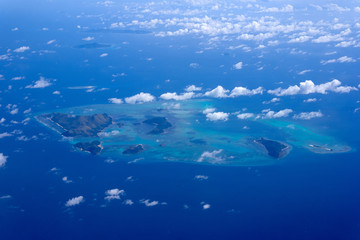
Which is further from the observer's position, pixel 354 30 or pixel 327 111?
pixel 354 30

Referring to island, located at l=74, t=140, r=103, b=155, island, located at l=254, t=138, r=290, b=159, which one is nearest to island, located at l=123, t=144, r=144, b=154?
island, located at l=74, t=140, r=103, b=155

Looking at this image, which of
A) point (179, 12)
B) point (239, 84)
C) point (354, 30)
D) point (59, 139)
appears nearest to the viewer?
point (59, 139)

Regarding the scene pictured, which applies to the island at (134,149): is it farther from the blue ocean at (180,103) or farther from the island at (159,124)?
the island at (159,124)

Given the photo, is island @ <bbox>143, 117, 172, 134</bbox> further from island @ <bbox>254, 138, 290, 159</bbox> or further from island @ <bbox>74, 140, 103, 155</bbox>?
island @ <bbox>254, 138, 290, 159</bbox>

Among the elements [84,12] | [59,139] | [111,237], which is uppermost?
[84,12]

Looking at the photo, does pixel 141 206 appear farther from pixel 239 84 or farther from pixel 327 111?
pixel 239 84

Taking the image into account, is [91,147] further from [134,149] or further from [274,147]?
[274,147]

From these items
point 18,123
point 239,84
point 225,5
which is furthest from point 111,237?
point 225,5

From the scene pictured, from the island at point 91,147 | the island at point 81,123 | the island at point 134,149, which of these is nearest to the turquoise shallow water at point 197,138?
the island at point 134,149
